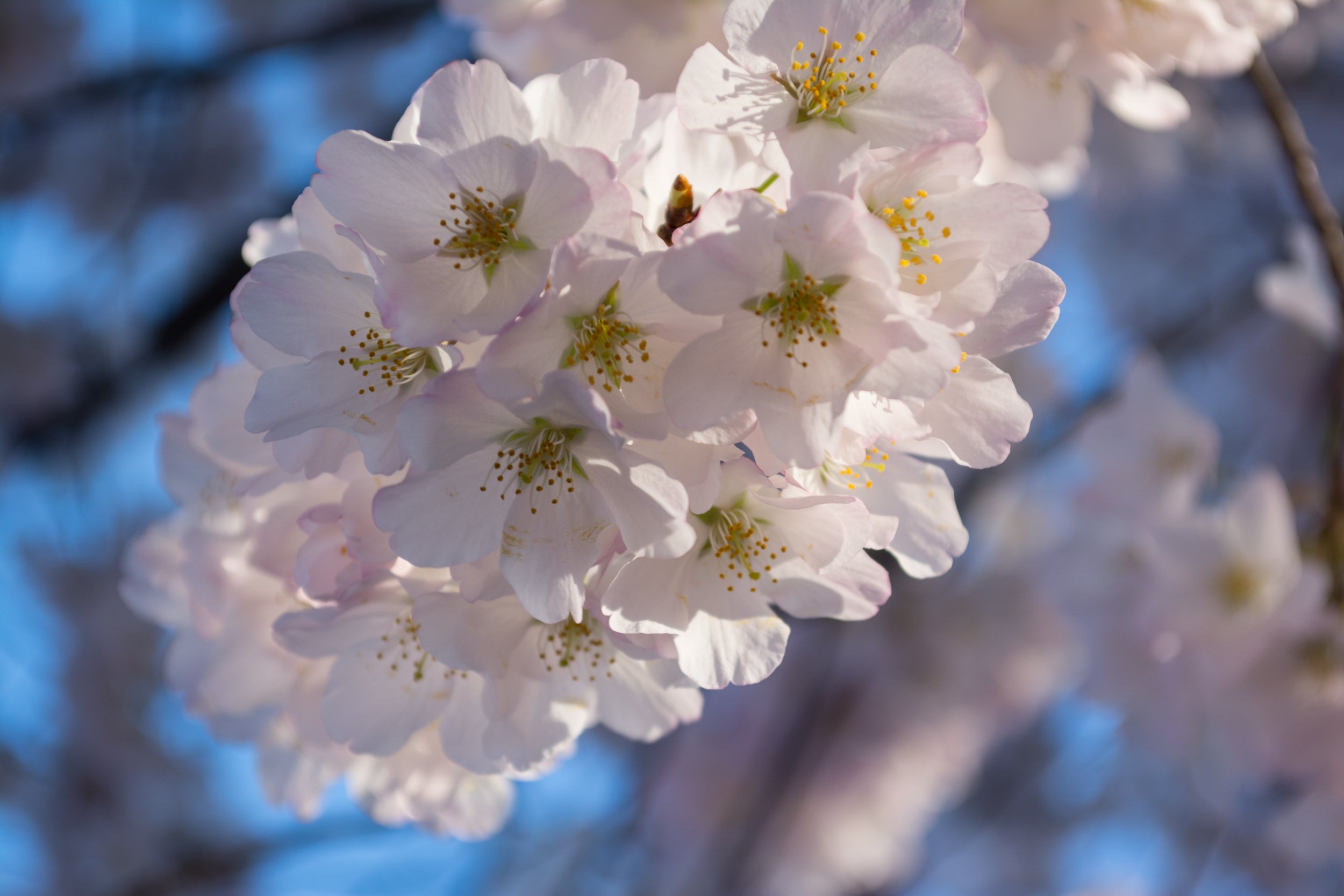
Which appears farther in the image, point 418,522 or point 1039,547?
point 1039,547

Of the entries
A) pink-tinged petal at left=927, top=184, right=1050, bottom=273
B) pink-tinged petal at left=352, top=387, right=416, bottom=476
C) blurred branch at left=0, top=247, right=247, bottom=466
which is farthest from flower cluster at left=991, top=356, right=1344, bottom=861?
blurred branch at left=0, top=247, right=247, bottom=466

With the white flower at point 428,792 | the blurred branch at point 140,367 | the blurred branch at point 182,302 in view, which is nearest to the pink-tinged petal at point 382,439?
the white flower at point 428,792

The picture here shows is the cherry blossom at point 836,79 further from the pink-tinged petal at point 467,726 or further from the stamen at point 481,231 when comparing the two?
the pink-tinged petal at point 467,726

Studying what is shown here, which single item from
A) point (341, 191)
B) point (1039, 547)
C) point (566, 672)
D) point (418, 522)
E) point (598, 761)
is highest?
point (341, 191)

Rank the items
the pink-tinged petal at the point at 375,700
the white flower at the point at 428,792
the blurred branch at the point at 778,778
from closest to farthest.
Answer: the pink-tinged petal at the point at 375,700 < the white flower at the point at 428,792 < the blurred branch at the point at 778,778

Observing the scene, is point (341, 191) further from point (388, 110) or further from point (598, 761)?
point (598, 761)

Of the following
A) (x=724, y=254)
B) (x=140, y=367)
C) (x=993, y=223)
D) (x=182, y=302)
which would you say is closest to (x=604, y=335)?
(x=724, y=254)

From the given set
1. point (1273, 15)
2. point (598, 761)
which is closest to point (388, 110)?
point (1273, 15)

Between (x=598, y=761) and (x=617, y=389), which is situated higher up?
(x=617, y=389)

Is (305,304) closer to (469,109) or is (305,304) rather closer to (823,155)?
(469,109)
